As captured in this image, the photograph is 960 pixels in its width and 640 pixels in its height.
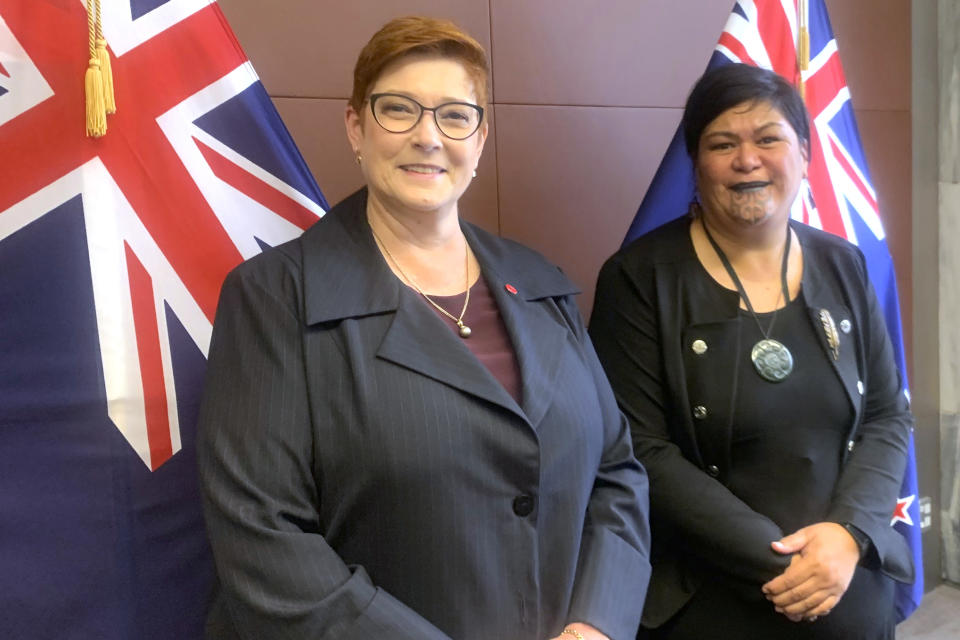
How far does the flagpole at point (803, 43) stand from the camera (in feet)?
6.93

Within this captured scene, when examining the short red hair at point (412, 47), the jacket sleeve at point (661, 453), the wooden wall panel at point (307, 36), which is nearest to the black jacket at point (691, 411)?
the jacket sleeve at point (661, 453)

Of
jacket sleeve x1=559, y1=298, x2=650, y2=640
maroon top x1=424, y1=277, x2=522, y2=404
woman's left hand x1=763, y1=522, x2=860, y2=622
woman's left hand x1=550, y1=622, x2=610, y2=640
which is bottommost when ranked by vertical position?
woman's left hand x1=763, y1=522, x2=860, y2=622

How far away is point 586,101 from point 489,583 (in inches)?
55.2

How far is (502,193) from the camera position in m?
2.06

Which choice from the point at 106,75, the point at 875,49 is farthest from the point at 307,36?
the point at 875,49

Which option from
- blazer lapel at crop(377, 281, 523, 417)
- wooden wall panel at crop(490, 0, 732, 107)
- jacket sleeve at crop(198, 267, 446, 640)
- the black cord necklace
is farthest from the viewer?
wooden wall panel at crop(490, 0, 732, 107)

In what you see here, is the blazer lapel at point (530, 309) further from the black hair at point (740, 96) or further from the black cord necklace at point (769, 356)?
the black hair at point (740, 96)

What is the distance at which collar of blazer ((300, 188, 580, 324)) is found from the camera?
1150 mm

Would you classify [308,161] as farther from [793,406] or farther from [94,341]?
[793,406]

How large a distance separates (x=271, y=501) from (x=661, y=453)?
80 centimetres

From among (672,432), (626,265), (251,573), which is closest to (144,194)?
(251,573)

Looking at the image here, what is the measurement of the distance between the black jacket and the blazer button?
0.46 meters

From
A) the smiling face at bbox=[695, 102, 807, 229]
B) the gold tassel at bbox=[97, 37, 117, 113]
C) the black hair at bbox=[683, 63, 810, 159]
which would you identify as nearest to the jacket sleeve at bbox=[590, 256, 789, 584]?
the smiling face at bbox=[695, 102, 807, 229]

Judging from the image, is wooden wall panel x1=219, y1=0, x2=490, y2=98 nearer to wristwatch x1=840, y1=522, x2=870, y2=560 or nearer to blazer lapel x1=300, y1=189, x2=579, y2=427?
blazer lapel x1=300, y1=189, x2=579, y2=427
